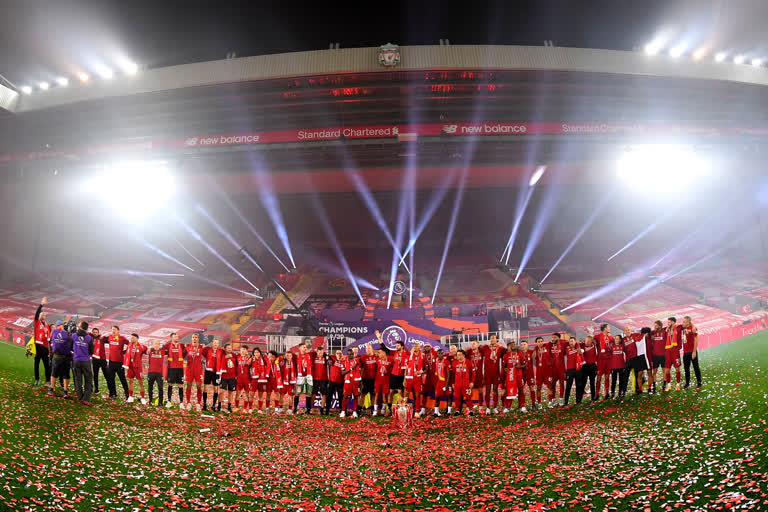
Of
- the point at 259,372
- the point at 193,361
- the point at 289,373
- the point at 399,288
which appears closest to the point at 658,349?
the point at 289,373

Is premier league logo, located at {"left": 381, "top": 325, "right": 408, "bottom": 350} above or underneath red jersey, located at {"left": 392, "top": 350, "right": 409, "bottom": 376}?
above

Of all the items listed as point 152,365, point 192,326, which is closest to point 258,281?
point 192,326

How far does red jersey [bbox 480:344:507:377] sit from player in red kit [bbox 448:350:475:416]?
1.70ft

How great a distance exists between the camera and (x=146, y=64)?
70.4 feet

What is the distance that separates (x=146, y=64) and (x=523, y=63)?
759 inches

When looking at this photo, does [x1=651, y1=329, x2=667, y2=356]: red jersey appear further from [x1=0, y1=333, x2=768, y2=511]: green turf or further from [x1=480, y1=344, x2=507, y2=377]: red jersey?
[x1=480, y1=344, x2=507, y2=377]: red jersey

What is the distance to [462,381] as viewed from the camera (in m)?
13.0

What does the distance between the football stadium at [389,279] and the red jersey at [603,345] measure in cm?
5

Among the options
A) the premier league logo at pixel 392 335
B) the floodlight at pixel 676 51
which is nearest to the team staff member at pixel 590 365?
the premier league logo at pixel 392 335

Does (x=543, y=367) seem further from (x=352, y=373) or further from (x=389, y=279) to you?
(x=389, y=279)

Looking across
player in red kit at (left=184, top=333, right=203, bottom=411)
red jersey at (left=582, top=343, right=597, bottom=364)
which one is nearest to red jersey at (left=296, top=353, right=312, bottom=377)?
player in red kit at (left=184, top=333, right=203, bottom=411)

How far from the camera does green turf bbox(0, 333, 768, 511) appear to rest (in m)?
5.83

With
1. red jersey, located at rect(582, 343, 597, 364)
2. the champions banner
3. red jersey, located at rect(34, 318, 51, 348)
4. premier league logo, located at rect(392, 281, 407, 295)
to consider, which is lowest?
red jersey, located at rect(582, 343, 597, 364)

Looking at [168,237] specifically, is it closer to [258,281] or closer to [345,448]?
[258,281]
